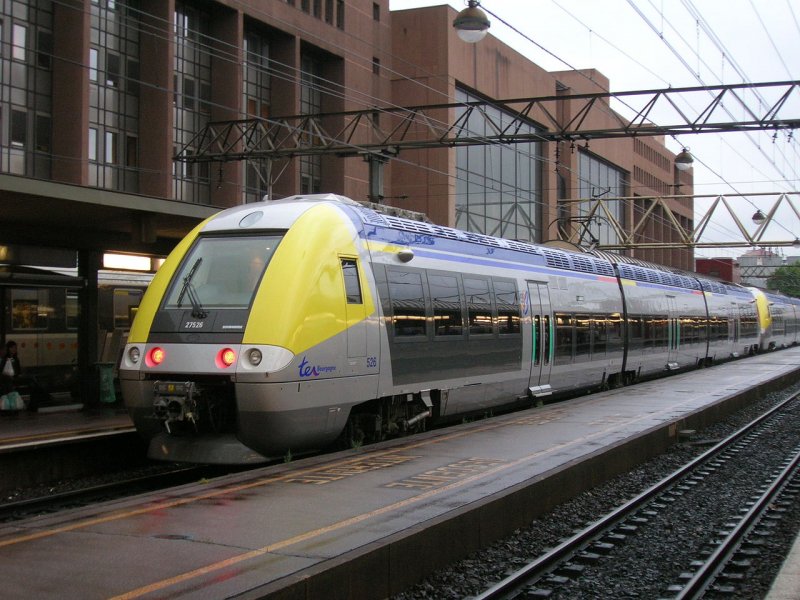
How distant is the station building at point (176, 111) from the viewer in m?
15.9

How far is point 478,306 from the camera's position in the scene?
14.0 meters

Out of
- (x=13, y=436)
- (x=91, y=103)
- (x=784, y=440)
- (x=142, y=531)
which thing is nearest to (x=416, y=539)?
(x=142, y=531)

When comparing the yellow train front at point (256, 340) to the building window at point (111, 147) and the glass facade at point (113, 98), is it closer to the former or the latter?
the glass facade at point (113, 98)

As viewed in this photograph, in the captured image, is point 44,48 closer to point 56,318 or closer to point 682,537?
point 56,318

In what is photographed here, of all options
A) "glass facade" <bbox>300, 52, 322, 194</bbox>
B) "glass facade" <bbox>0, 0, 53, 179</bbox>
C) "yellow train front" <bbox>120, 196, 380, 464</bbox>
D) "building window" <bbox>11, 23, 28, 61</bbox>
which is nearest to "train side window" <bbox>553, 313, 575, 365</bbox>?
"yellow train front" <bbox>120, 196, 380, 464</bbox>

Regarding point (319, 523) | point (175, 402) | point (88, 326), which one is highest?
point (88, 326)

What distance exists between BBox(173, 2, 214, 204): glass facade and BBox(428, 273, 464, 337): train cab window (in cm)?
1686

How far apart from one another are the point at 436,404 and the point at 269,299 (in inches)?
160

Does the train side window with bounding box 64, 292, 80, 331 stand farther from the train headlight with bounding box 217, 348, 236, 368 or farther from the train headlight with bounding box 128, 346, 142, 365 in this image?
the train headlight with bounding box 217, 348, 236, 368

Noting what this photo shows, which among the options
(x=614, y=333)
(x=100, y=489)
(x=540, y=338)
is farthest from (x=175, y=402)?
(x=614, y=333)

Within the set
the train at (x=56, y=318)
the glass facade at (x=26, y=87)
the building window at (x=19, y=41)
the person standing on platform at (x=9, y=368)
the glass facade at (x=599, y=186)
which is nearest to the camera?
the person standing on platform at (x=9, y=368)

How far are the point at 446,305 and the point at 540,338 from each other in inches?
156

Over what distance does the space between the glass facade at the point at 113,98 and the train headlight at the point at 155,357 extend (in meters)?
16.6

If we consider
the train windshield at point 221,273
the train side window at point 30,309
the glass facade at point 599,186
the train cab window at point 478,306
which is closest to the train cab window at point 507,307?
the train cab window at point 478,306
